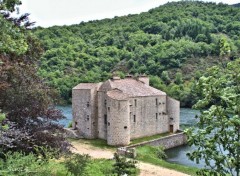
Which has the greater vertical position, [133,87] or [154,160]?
[133,87]

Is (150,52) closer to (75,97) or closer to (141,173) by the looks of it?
(75,97)

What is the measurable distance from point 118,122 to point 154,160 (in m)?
6.01

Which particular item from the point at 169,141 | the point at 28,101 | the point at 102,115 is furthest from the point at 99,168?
the point at 169,141

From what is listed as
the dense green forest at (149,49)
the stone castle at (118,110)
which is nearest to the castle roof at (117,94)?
the stone castle at (118,110)

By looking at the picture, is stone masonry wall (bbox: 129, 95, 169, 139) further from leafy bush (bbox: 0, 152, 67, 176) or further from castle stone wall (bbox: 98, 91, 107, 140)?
leafy bush (bbox: 0, 152, 67, 176)

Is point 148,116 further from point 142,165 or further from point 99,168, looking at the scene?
point 99,168

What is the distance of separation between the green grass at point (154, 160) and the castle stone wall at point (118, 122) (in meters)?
1.89

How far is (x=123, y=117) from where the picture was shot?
37094 mm

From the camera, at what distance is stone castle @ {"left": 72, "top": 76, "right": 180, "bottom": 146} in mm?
37125

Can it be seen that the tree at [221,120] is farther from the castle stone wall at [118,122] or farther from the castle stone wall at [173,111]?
the castle stone wall at [173,111]

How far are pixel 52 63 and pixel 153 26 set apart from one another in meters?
61.3

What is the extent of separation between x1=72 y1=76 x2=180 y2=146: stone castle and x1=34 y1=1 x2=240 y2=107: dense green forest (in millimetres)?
30614

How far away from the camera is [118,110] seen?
3697 cm

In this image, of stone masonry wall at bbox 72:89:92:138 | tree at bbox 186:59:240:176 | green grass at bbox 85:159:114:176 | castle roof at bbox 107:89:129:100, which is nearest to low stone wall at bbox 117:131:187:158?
green grass at bbox 85:159:114:176
